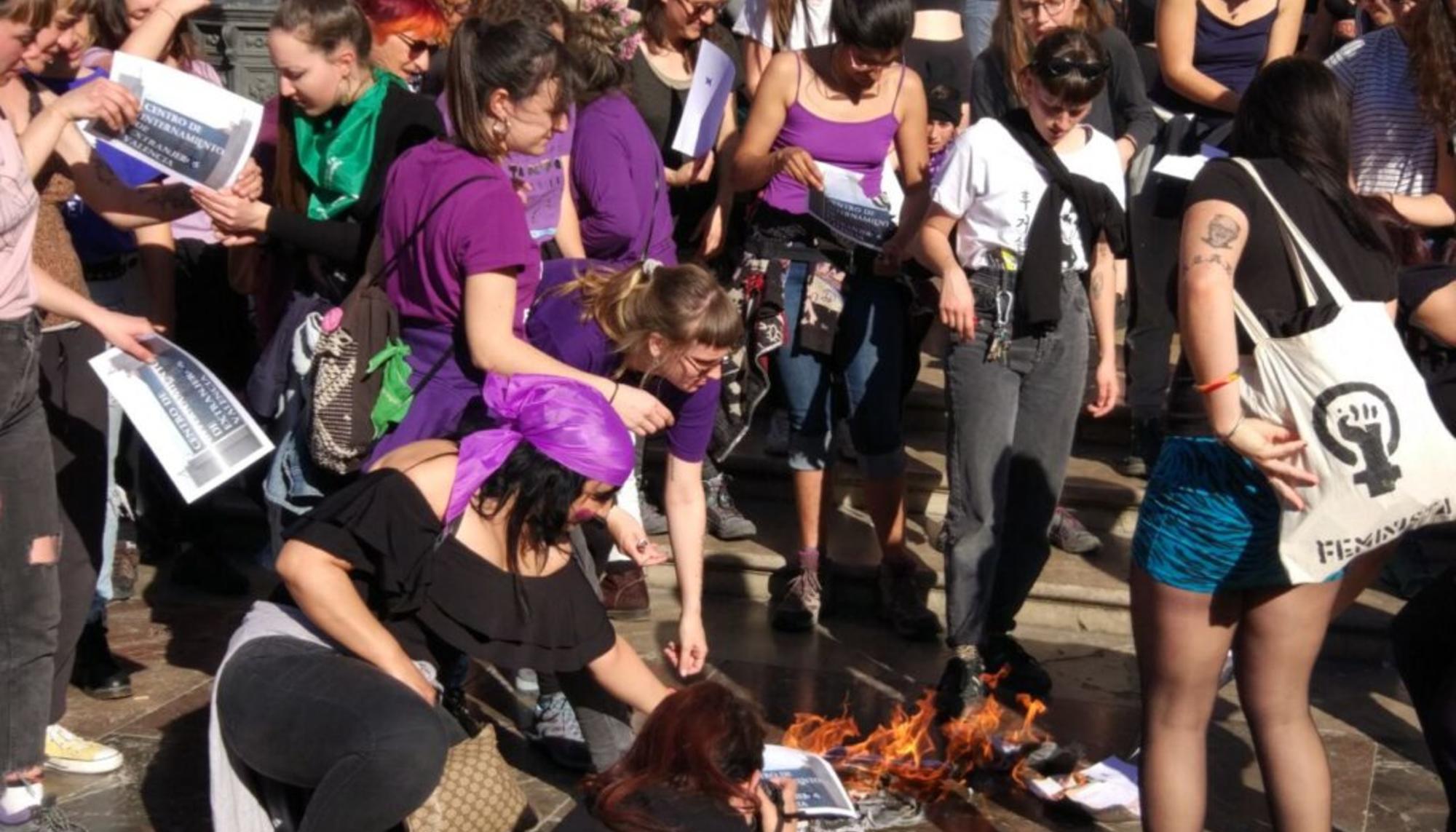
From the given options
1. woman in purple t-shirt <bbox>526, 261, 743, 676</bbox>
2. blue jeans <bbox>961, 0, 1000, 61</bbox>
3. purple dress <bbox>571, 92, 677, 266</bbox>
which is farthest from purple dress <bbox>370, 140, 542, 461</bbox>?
blue jeans <bbox>961, 0, 1000, 61</bbox>

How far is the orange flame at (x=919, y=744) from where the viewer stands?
5000 mm

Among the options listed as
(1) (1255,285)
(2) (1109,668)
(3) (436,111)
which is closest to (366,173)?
(3) (436,111)

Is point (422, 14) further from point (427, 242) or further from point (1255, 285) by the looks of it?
point (1255, 285)

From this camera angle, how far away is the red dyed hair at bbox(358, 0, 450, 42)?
5.45 metres

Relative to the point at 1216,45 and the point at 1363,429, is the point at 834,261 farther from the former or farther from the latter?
the point at 1363,429

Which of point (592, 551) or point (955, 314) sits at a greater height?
point (955, 314)

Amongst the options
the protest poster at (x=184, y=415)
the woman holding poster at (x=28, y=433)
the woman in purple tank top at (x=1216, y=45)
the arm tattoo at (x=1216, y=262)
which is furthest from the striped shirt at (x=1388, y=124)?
the woman holding poster at (x=28, y=433)

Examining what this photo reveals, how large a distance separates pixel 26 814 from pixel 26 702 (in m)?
0.26

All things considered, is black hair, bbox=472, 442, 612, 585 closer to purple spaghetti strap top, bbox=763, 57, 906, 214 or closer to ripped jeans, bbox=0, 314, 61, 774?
ripped jeans, bbox=0, 314, 61, 774

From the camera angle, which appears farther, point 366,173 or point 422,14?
point 422,14

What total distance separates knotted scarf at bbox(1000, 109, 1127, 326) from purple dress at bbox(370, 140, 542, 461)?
1.39 meters

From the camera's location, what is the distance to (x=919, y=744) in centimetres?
514

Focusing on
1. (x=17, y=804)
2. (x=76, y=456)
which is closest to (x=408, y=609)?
(x=17, y=804)

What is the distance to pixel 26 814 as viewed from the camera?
181 inches
